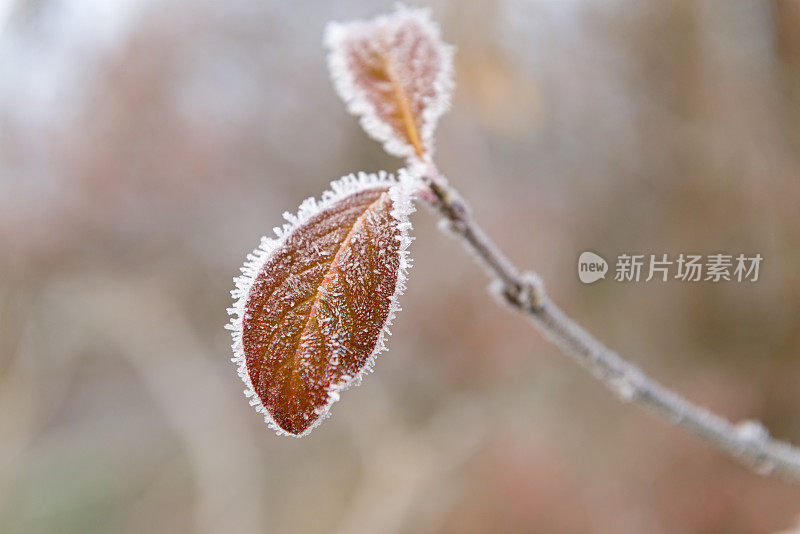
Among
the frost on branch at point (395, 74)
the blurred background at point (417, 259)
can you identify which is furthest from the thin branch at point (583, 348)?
the blurred background at point (417, 259)

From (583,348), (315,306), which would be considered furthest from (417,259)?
(315,306)

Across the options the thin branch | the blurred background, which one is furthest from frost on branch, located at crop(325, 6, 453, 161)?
the blurred background

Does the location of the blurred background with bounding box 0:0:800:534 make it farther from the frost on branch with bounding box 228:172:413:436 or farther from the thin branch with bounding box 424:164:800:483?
the frost on branch with bounding box 228:172:413:436

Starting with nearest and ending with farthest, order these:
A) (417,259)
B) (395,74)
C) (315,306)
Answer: (315,306) < (395,74) < (417,259)

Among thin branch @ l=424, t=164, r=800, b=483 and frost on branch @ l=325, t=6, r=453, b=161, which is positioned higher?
frost on branch @ l=325, t=6, r=453, b=161

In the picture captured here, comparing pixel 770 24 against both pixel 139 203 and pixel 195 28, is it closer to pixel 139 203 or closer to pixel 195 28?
pixel 195 28

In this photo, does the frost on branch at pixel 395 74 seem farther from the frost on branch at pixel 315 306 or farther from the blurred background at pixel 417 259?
the blurred background at pixel 417 259

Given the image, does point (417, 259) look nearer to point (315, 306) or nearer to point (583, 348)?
point (583, 348)
